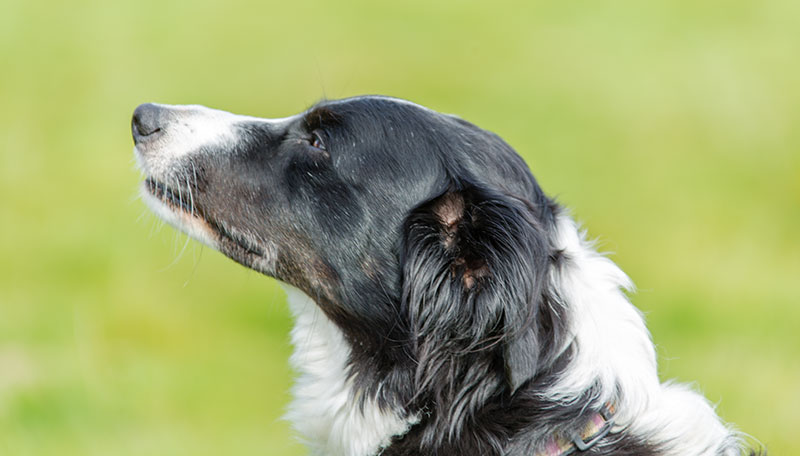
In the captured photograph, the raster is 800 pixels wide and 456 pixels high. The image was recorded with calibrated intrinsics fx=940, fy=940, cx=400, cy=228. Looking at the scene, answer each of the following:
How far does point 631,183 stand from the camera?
438 inches

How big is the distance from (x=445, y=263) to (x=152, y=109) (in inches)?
57.1

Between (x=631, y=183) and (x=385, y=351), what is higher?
(x=385, y=351)

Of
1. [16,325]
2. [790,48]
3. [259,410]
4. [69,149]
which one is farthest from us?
[790,48]

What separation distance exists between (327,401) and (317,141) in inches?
41.3

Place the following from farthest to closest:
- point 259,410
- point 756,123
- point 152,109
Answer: point 756,123 < point 259,410 < point 152,109

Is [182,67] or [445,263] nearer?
[445,263]

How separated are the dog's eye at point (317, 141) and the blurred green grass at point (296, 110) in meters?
1.37

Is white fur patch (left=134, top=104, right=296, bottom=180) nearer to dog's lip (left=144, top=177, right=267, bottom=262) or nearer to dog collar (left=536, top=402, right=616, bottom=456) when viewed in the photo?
dog's lip (left=144, top=177, right=267, bottom=262)

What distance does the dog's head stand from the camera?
3.28 m

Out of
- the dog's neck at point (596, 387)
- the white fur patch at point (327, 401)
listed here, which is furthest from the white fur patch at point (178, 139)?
the dog's neck at point (596, 387)

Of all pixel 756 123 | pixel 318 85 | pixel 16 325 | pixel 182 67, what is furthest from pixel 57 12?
pixel 756 123

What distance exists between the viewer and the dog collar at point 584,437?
322 centimetres

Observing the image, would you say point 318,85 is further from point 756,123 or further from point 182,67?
point 756,123

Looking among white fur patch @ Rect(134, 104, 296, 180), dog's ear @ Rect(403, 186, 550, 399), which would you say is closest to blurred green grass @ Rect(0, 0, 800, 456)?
white fur patch @ Rect(134, 104, 296, 180)
